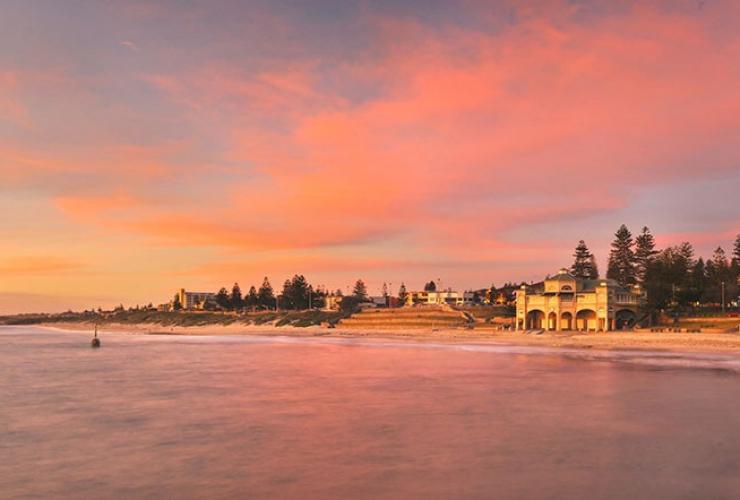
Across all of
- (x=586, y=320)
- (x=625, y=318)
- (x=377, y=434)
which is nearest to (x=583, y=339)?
(x=586, y=320)

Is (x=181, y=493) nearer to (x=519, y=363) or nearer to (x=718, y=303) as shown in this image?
(x=519, y=363)

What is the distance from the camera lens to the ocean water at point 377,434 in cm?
1636

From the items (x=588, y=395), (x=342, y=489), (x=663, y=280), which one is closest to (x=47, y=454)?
(x=342, y=489)

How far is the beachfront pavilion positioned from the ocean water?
160 ft

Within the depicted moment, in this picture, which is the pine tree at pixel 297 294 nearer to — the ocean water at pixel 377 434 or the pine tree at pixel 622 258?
the pine tree at pixel 622 258

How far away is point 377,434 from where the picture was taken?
23031 millimetres

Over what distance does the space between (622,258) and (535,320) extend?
4725cm

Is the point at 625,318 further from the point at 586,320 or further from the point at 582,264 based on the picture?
the point at 582,264

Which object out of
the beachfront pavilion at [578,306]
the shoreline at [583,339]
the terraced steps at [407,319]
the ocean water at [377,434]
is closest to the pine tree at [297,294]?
the terraced steps at [407,319]

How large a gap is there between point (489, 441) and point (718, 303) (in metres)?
123

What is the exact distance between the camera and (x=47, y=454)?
20406mm

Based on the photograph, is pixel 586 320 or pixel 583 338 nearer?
pixel 583 338

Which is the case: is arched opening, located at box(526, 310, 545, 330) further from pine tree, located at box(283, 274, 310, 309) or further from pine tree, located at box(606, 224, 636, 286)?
pine tree, located at box(283, 274, 310, 309)

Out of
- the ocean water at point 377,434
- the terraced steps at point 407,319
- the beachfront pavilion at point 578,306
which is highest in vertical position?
the beachfront pavilion at point 578,306
